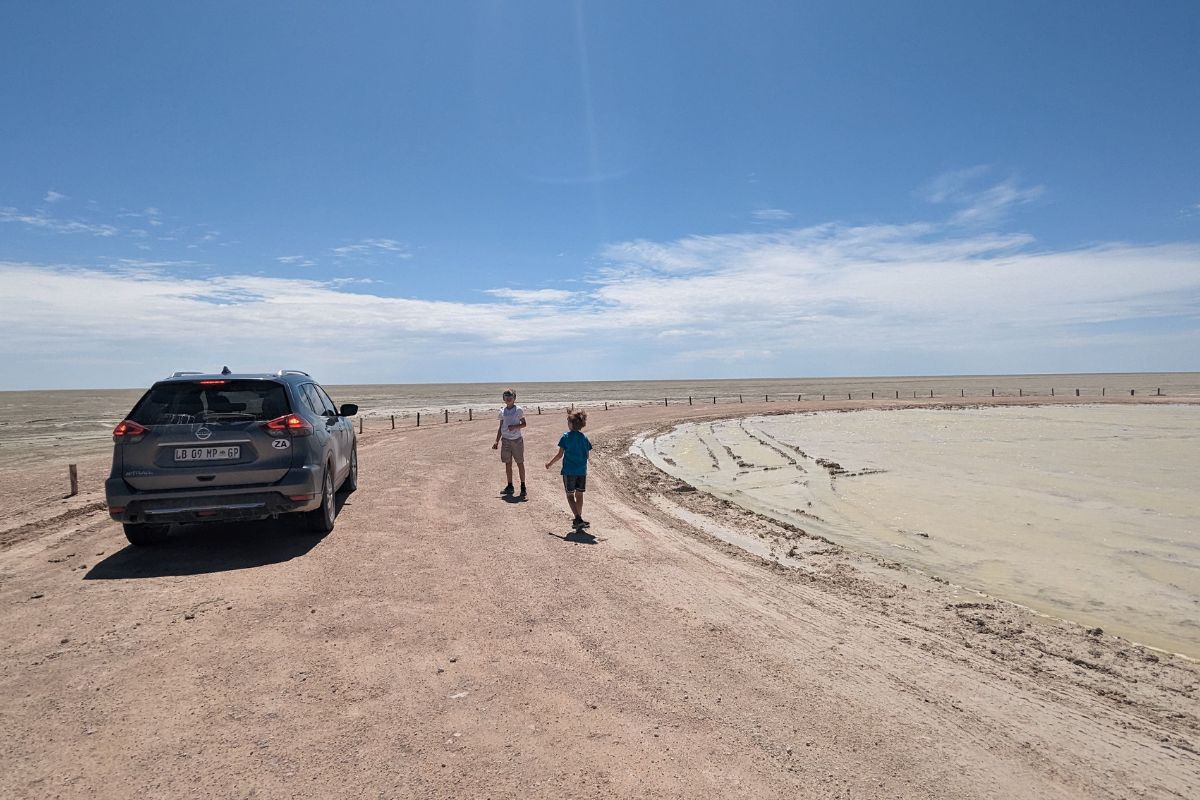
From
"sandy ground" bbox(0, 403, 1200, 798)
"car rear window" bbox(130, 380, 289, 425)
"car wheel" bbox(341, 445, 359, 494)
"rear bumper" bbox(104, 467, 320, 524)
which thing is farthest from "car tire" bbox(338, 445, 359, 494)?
"rear bumper" bbox(104, 467, 320, 524)

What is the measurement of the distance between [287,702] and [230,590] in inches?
99.8

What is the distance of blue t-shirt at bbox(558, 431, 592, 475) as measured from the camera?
8.82m

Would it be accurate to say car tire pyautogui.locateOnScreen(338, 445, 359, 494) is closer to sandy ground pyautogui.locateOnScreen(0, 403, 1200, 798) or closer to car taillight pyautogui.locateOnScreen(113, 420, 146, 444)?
sandy ground pyautogui.locateOnScreen(0, 403, 1200, 798)

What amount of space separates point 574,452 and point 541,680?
4.71 m

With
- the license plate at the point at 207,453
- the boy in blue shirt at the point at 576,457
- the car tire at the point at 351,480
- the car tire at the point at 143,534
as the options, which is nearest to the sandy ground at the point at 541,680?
the car tire at the point at 143,534

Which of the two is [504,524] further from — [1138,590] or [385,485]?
[1138,590]

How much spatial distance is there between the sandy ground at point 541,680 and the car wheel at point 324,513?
0.67 ft

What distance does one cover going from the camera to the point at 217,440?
678cm

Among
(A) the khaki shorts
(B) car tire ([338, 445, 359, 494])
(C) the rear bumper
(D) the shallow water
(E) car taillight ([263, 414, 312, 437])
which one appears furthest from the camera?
(A) the khaki shorts

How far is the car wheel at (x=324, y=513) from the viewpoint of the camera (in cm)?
787

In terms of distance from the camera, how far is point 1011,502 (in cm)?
1248

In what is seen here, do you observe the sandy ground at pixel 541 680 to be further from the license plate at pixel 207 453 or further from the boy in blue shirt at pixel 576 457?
the boy in blue shirt at pixel 576 457

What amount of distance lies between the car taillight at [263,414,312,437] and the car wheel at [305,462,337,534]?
77 cm

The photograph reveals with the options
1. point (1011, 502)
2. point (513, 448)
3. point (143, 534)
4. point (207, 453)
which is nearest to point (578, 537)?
point (513, 448)
